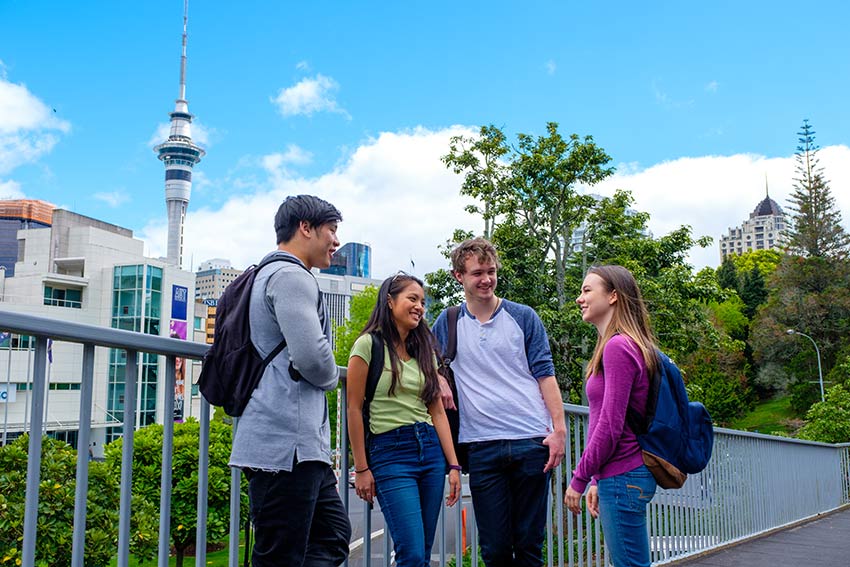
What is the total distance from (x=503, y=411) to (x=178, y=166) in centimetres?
14196

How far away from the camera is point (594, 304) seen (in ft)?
9.62

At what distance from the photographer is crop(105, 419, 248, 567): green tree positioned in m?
2.64

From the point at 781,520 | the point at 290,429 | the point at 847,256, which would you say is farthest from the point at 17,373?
the point at 847,256

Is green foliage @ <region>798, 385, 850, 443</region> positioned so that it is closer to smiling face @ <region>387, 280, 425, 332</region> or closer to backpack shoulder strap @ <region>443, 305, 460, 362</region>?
backpack shoulder strap @ <region>443, 305, 460, 362</region>

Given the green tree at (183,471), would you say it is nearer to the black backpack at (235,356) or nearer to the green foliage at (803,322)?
the black backpack at (235,356)

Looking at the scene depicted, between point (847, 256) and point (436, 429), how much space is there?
61.0m

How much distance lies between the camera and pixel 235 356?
221 cm

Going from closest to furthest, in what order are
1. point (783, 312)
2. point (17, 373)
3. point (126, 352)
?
point (17, 373), point (126, 352), point (783, 312)

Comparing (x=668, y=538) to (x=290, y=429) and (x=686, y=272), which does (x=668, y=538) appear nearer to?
(x=290, y=429)

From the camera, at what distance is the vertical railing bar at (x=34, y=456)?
1844 millimetres

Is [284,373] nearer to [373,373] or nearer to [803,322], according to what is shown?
[373,373]

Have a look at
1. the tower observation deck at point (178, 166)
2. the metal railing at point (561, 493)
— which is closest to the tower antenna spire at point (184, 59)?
the tower observation deck at point (178, 166)

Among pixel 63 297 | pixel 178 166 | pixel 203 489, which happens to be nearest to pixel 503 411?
pixel 203 489

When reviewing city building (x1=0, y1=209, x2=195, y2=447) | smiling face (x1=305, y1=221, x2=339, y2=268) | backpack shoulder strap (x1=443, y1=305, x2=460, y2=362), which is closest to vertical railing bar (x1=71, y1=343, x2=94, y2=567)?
smiling face (x1=305, y1=221, x2=339, y2=268)
